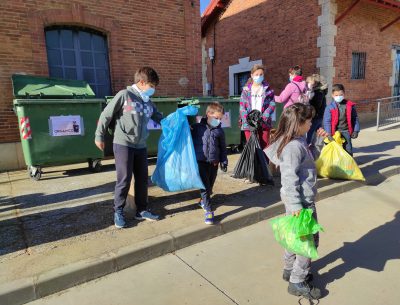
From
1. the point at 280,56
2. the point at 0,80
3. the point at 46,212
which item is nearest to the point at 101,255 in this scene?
the point at 46,212

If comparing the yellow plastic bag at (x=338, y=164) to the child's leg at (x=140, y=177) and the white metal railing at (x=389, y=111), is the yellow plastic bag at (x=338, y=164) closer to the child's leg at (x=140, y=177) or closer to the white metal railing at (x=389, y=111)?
the child's leg at (x=140, y=177)

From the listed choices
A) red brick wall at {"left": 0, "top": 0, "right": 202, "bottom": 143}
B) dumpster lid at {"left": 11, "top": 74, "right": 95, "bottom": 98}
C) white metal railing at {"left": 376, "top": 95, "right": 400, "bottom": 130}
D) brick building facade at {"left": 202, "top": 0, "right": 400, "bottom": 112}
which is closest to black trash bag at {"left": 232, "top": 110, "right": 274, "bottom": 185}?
dumpster lid at {"left": 11, "top": 74, "right": 95, "bottom": 98}

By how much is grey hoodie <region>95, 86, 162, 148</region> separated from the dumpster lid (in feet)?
10.4

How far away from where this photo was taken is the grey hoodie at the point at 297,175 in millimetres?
2250

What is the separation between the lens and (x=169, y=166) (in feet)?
11.7

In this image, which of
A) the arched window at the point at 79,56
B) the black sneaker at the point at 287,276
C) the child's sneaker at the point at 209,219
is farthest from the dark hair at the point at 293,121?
the arched window at the point at 79,56

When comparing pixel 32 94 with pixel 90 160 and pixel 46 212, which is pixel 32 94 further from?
pixel 46 212

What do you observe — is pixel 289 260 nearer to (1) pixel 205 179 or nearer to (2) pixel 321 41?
(1) pixel 205 179

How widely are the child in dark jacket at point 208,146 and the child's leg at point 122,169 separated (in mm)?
792

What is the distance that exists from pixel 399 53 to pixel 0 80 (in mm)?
14542

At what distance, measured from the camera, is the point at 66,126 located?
220 inches

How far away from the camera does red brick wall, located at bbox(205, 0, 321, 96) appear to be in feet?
36.7

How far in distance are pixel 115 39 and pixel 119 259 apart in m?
6.12

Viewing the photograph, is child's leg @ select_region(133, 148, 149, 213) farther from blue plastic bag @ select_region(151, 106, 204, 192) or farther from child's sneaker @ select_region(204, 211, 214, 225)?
child's sneaker @ select_region(204, 211, 214, 225)
